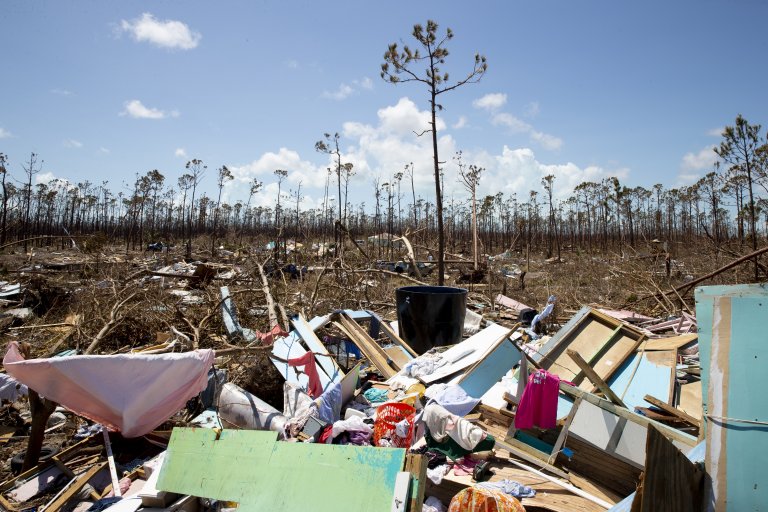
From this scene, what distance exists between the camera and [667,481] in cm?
189

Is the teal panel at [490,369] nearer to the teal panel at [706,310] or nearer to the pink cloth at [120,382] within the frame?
the teal panel at [706,310]

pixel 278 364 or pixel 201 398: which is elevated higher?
pixel 278 364

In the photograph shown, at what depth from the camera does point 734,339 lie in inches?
93.8

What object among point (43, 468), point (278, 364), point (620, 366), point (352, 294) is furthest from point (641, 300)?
point (43, 468)

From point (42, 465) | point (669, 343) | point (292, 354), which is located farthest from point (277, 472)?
point (669, 343)

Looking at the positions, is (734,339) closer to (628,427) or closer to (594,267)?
(628,427)

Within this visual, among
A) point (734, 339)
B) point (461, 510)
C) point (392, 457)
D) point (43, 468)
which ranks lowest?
point (43, 468)

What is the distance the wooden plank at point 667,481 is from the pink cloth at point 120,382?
293cm

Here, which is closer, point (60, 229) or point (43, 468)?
point (43, 468)

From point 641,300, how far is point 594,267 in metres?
8.12

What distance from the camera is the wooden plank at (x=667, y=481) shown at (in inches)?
68.6

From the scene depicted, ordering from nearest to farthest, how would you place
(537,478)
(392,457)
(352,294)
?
(392,457) < (537,478) < (352,294)

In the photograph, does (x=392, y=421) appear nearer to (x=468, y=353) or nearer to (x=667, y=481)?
(x=468, y=353)

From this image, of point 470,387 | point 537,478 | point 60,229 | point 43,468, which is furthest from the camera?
point 60,229
